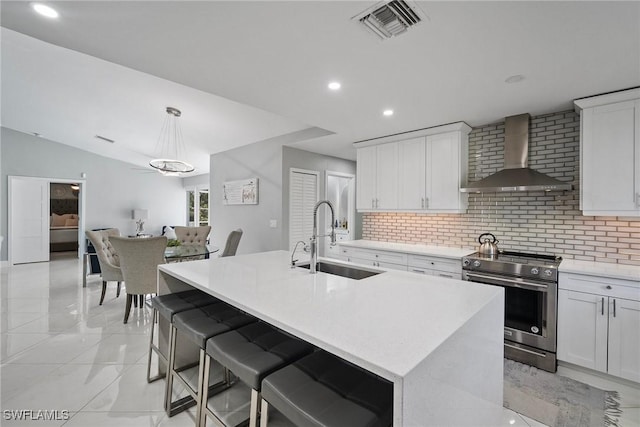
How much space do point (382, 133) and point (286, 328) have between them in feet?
10.9

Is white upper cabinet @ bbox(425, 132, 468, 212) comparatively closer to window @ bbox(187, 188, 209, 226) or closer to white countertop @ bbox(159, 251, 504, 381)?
white countertop @ bbox(159, 251, 504, 381)

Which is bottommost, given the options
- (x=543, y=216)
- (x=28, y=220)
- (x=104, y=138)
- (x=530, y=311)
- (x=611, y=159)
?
(x=530, y=311)

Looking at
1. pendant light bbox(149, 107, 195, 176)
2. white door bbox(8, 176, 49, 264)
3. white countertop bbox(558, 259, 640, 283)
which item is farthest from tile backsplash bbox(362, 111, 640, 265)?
white door bbox(8, 176, 49, 264)

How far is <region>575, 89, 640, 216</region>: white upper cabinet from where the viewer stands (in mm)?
2359

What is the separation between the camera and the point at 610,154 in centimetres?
246

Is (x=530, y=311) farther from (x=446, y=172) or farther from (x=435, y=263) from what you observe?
(x=446, y=172)

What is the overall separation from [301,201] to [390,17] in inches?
140

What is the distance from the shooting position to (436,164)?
3.53 meters

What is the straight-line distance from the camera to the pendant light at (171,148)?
14.6 feet

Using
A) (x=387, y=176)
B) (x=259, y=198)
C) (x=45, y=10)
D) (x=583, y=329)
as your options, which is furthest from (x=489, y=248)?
(x=45, y=10)

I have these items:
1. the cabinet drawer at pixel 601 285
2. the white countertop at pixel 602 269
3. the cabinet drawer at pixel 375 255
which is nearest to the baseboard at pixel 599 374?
the cabinet drawer at pixel 601 285

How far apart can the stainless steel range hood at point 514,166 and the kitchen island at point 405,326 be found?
1.76 metres

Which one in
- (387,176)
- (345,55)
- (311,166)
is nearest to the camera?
(345,55)

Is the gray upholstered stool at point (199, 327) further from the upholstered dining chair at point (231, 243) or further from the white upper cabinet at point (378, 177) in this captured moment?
the white upper cabinet at point (378, 177)
